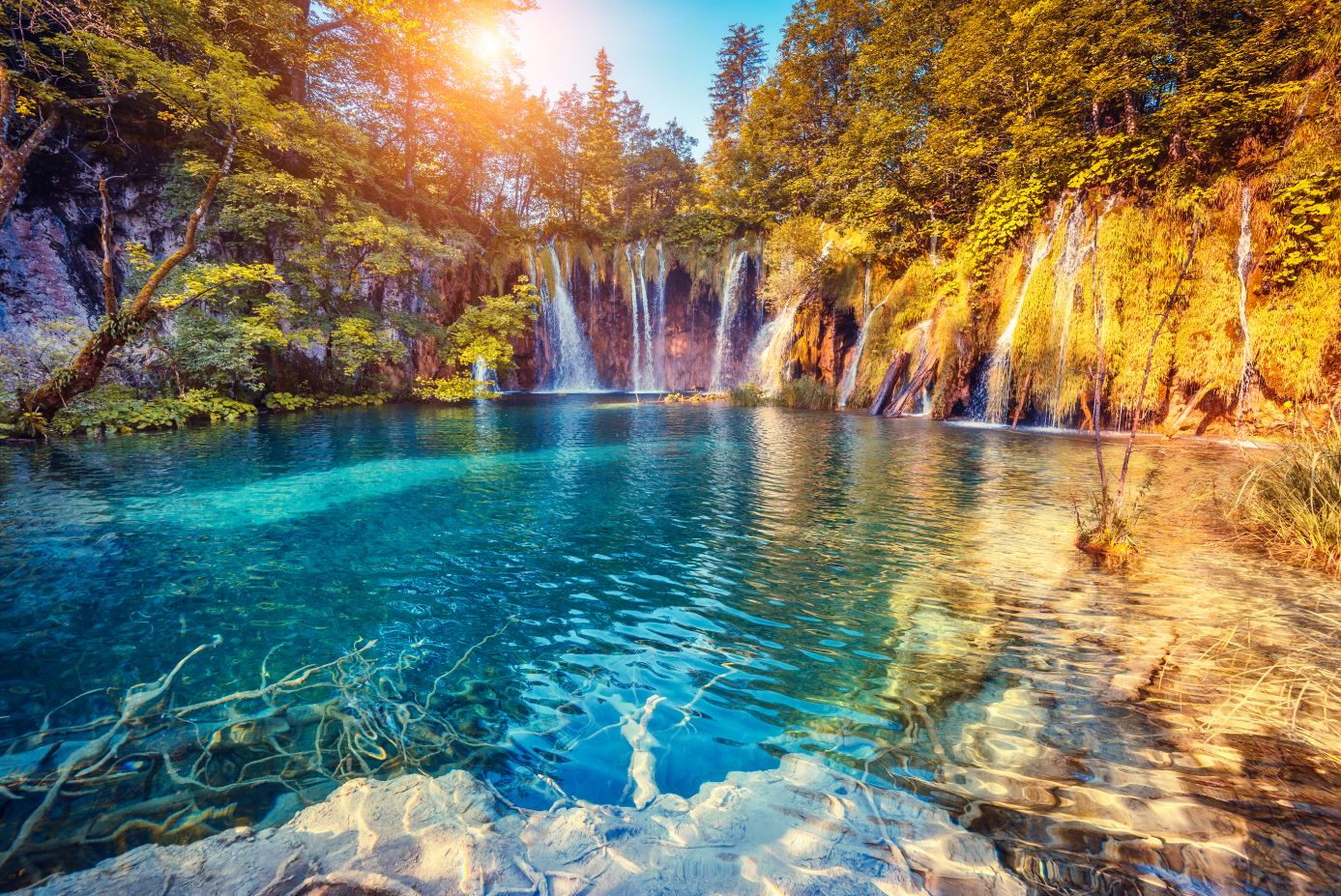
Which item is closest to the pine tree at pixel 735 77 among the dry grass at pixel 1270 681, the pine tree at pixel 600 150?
the pine tree at pixel 600 150

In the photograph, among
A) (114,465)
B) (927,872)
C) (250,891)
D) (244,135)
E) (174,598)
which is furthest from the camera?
(244,135)

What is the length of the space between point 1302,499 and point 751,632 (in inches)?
201

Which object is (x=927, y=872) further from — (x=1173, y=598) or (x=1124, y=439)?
(x=1124, y=439)

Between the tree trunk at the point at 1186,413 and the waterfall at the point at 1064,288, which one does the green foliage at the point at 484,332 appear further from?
the tree trunk at the point at 1186,413

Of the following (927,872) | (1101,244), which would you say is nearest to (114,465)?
(927,872)

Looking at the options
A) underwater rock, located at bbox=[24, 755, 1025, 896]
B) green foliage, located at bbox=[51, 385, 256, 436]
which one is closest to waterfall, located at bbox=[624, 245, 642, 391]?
green foliage, located at bbox=[51, 385, 256, 436]

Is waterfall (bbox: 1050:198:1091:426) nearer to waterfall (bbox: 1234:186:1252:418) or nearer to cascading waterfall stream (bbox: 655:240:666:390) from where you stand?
waterfall (bbox: 1234:186:1252:418)

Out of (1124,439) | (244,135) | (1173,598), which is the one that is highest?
(244,135)

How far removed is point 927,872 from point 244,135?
24225 millimetres

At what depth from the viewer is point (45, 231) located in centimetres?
1473

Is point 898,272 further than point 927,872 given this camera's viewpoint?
Yes

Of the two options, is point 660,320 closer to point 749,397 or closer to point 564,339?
point 564,339

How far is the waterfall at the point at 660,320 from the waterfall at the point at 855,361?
14923 mm

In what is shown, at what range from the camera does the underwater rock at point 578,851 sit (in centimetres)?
156
